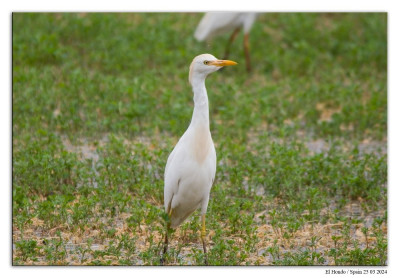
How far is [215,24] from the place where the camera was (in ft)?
31.3

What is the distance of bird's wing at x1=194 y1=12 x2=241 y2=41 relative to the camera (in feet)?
31.0

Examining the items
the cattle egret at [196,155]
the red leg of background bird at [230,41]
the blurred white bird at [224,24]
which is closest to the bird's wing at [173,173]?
the cattle egret at [196,155]

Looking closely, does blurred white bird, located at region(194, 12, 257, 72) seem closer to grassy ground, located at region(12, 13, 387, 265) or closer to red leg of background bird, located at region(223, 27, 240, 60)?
red leg of background bird, located at region(223, 27, 240, 60)

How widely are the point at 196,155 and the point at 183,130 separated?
8.70 ft

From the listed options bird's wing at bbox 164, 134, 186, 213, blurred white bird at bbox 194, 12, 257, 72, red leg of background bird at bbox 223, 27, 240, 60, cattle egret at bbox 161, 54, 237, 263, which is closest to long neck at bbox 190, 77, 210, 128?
cattle egret at bbox 161, 54, 237, 263

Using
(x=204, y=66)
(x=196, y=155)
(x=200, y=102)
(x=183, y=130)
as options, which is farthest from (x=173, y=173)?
(x=183, y=130)

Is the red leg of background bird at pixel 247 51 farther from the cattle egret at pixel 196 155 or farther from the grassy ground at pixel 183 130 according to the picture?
the cattle egret at pixel 196 155

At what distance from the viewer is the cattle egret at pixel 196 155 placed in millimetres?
4449

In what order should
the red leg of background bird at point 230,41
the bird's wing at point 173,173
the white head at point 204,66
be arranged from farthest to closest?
the red leg of background bird at point 230,41 → the bird's wing at point 173,173 → the white head at point 204,66

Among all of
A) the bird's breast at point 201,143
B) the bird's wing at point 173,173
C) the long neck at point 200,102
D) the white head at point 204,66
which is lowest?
the bird's wing at point 173,173

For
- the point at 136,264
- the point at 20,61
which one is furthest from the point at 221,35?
the point at 136,264

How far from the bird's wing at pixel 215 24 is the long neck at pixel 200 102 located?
5.02 meters

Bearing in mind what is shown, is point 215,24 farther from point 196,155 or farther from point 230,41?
point 196,155
